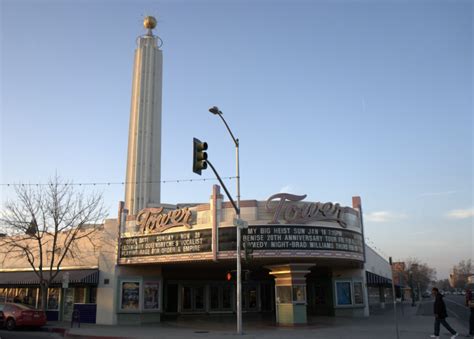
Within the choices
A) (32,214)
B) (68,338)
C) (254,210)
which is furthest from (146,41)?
(68,338)

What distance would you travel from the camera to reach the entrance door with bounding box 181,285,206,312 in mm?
34781

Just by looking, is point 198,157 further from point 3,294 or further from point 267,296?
point 3,294

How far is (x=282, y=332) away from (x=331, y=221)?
7294 millimetres

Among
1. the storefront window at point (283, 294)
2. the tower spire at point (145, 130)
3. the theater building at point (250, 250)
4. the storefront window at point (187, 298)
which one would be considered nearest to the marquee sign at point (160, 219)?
the theater building at point (250, 250)

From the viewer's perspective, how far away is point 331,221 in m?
25.5

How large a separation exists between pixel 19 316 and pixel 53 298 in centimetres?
683

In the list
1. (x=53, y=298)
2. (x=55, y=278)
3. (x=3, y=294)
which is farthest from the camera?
(x=3, y=294)

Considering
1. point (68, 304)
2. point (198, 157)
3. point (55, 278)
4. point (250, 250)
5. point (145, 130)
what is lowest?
point (68, 304)

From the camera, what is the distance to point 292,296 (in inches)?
1016

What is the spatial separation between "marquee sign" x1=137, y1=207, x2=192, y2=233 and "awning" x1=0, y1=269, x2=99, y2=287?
Answer: 4.73 meters

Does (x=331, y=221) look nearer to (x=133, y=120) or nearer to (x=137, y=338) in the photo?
(x=137, y=338)

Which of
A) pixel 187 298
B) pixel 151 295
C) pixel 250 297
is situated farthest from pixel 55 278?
pixel 250 297

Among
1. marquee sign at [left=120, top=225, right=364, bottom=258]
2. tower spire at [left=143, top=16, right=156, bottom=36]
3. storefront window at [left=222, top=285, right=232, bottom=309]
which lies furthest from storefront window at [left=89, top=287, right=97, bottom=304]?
tower spire at [left=143, top=16, right=156, bottom=36]

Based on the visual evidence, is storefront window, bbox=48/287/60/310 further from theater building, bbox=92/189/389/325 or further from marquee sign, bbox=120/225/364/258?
marquee sign, bbox=120/225/364/258
